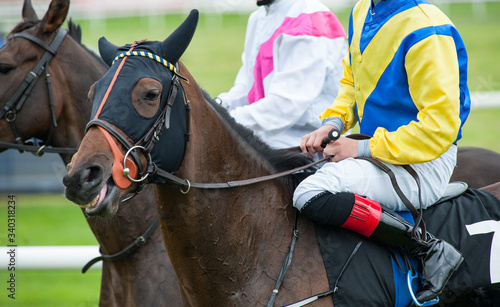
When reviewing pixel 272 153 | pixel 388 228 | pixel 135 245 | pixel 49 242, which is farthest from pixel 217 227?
pixel 49 242

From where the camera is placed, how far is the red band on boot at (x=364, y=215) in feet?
7.90

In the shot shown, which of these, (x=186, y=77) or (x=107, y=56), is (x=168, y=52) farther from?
(x=107, y=56)

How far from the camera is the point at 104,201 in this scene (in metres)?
2.15

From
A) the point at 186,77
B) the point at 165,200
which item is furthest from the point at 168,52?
the point at 165,200

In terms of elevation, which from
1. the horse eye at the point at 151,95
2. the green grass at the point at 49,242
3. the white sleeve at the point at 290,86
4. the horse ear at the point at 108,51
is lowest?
the green grass at the point at 49,242

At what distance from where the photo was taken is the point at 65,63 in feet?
11.1

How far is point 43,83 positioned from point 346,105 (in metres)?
1.70

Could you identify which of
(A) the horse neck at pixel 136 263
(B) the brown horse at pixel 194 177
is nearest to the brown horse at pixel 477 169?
(B) the brown horse at pixel 194 177

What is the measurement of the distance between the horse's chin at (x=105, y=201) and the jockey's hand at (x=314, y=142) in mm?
1005

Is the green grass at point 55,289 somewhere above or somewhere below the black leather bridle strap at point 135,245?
below

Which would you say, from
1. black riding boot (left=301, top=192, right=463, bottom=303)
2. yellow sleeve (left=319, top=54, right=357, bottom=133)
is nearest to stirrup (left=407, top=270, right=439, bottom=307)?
black riding boot (left=301, top=192, right=463, bottom=303)

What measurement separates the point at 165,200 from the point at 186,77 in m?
0.52

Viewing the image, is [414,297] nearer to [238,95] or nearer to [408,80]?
[408,80]

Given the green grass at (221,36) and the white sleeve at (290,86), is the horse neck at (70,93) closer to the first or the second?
the white sleeve at (290,86)
